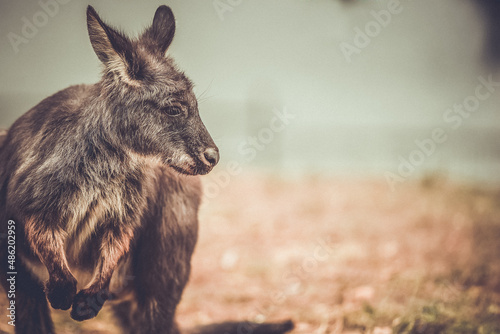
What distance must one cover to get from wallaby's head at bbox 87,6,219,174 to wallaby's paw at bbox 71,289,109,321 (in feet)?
2.84

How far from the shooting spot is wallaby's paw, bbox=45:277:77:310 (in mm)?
2363

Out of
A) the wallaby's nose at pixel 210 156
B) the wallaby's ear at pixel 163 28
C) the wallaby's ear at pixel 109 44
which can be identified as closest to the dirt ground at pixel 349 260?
the wallaby's nose at pixel 210 156

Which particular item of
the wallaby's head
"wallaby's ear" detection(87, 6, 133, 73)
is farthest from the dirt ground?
"wallaby's ear" detection(87, 6, 133, 73)

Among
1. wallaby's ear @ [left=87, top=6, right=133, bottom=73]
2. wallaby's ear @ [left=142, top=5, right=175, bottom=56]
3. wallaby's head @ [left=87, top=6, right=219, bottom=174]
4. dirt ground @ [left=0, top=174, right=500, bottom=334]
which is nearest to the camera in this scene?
wallaby's ear @ [left=87, top=6, right=133, bottom=73]

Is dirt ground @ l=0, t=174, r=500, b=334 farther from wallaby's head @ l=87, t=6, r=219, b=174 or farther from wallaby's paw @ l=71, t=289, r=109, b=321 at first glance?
wallaby's head @ l=87, t=6, r=219, b=174

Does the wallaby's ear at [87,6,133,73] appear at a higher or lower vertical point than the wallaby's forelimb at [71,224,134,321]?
higher

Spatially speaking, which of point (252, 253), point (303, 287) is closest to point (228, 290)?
point (303, 287)

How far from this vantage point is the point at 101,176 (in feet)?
8.34

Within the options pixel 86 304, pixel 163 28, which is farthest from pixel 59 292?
pixel 163 28

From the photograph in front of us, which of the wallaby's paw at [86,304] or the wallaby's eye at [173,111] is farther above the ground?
the wallaby's eye at [173,111]

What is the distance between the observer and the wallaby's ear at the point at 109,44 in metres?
2.35

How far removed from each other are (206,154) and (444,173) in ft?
27.0

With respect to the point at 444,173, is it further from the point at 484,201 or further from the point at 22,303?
the point at 22,303

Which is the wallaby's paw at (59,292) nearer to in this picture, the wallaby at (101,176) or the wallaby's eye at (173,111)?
the wallaby at (101,176)
